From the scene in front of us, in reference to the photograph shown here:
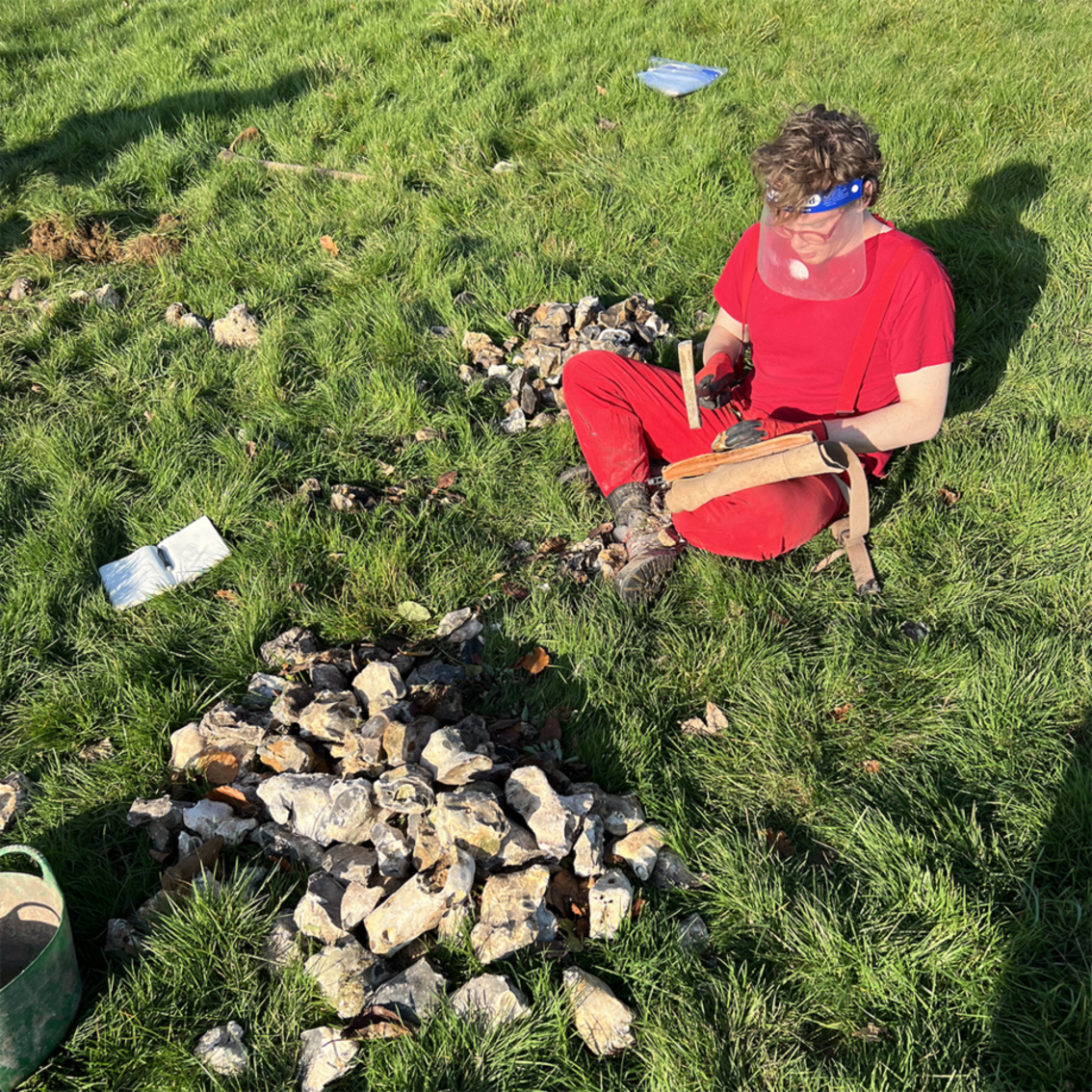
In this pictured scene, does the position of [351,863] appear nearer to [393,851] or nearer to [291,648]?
[393,851]

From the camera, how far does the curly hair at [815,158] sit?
2.79m

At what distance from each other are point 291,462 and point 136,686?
4.31ft

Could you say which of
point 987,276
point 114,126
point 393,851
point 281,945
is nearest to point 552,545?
point 393,851

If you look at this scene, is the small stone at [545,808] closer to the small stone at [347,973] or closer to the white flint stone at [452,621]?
the small stone at [347,973]

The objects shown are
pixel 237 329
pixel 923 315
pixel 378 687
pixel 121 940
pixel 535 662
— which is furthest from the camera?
pixel 237 329

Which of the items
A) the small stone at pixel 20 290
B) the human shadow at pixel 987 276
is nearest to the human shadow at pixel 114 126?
the small stone at pixel 20 290

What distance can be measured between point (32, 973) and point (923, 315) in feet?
10.7

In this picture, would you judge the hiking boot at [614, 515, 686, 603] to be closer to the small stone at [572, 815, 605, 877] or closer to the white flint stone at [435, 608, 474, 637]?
the white flint stone at [435, 608, 474, 637]

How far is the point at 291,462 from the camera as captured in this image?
389 cm

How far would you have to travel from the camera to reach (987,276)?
434 centimetres

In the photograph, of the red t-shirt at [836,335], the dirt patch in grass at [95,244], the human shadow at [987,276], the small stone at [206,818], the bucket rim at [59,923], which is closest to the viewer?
the bucket rim at [59,923]

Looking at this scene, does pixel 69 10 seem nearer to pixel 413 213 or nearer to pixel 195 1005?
pixel 413 213

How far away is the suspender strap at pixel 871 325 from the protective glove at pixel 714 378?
53cm

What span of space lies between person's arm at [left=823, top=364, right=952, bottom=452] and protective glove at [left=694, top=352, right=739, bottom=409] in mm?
590
